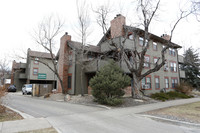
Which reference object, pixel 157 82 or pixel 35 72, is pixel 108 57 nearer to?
pixel 157 82

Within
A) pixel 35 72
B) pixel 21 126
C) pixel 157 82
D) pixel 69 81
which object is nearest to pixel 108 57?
pixel 69 81

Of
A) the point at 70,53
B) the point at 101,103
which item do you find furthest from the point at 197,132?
the point at 70,53

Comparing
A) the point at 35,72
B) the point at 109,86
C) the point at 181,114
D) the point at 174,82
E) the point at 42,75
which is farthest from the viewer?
the point at 42,75

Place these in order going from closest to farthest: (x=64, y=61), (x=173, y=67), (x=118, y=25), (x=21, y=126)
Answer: (x=21, y=126)
(x=118, y=25)
(x=64, y=61)
(x=173, y=67)

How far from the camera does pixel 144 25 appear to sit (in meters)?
14.1

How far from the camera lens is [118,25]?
18.8m

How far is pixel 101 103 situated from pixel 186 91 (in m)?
16.4

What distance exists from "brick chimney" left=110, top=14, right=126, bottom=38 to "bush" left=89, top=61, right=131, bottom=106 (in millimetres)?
7762

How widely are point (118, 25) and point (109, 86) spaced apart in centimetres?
1043

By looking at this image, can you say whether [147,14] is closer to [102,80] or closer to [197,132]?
[102,80]

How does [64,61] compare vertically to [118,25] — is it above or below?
below

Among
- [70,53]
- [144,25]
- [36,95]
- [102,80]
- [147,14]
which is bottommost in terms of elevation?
[36,95]

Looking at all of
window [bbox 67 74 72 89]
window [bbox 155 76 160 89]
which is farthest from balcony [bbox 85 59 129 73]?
window [bbox 155 76 160 89]

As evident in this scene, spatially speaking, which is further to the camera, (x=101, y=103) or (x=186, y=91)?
(x=186, y=91)
